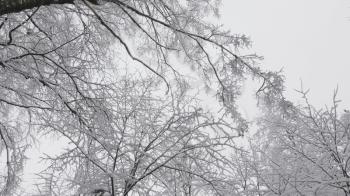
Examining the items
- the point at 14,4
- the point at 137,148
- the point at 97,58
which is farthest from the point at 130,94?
the point at 14,4

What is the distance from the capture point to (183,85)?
3436 mm

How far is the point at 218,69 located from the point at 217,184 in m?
1.15

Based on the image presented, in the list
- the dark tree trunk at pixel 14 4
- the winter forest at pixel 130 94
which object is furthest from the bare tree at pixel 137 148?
the dark tree trunk at pixel 14 4

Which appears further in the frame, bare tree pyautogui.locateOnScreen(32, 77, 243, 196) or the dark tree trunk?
bare tree pyautogui.locateOnScreen(32, 77, 243, 196)

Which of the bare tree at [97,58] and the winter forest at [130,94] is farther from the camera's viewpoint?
the winter forest at [130,94]

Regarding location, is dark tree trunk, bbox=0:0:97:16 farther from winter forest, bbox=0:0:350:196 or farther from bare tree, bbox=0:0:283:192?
bare tree, bbox=0:0:283:192

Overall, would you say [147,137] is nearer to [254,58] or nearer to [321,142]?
[254,58]

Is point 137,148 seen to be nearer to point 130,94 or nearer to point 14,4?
point 130,94

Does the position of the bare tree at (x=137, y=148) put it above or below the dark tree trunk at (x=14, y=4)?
below

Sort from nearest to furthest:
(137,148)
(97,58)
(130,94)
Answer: (137,148) → (97,58) → (130,94)

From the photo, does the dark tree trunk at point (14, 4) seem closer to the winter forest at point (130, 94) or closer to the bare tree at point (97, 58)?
the winter forest at point (130, 94)

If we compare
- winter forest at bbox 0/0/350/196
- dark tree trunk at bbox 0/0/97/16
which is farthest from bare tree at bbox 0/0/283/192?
dark tree trunk at bbox 0/0/97/16

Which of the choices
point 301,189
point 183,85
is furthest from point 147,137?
point 301,189

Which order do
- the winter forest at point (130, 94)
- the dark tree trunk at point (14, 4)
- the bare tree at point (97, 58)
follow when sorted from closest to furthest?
the dark tree trunk at point (14, 4) < the bare tree at point (97, 58) < the winter forest at point (130, 94)
